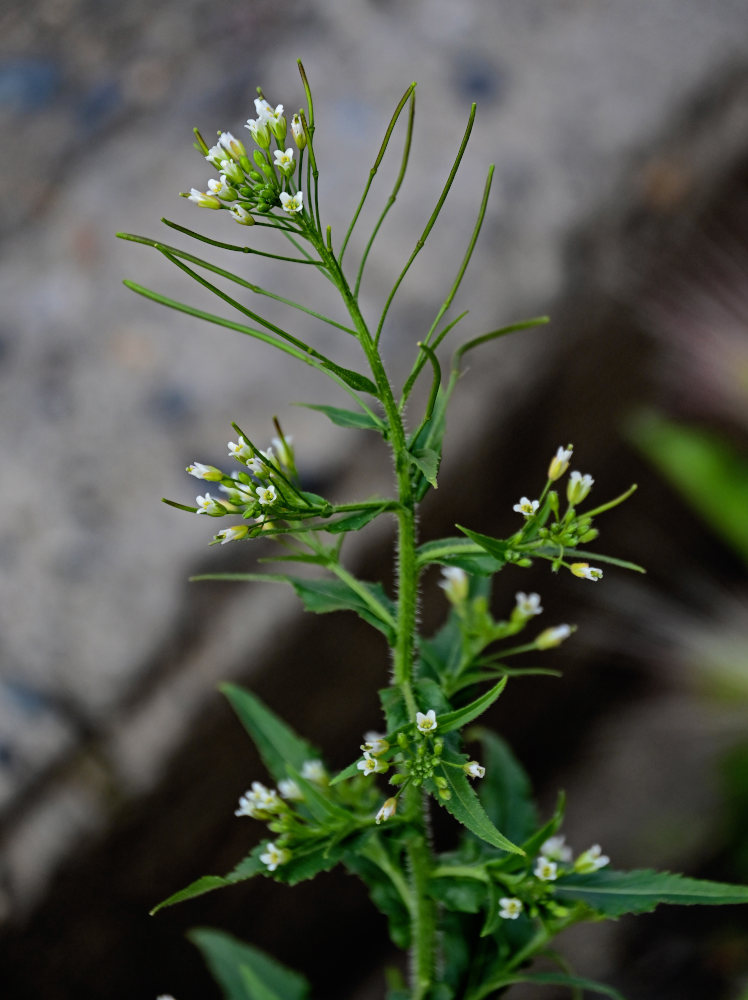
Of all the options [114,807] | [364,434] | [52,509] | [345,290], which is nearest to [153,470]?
[52,509]

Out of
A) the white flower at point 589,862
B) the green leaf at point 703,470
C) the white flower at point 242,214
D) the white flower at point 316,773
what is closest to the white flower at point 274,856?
the white flower at point 316,773

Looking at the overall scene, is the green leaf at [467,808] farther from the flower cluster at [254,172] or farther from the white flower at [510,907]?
the flower cluster at [254,172]

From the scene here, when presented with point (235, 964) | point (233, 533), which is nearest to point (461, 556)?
point (233, 533)

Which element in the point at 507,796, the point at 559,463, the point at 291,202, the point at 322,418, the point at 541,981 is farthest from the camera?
the point at 322,418

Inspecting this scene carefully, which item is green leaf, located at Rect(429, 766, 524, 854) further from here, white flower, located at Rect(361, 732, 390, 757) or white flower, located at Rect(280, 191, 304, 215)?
white flower, located at Rect(280, 191, 304, 215)

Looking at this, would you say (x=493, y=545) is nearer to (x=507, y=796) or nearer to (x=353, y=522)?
(x=353, y=522)
